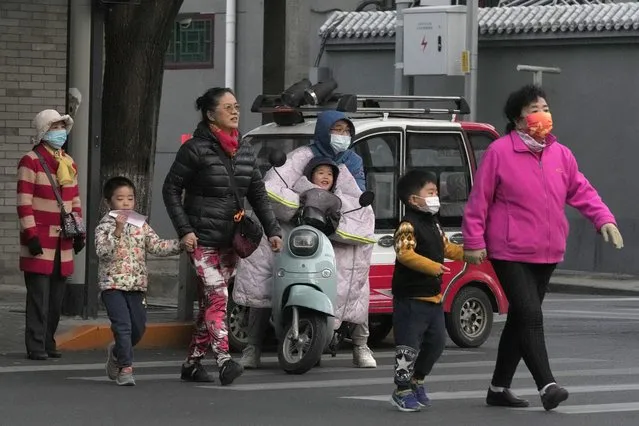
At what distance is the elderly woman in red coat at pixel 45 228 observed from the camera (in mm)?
12117

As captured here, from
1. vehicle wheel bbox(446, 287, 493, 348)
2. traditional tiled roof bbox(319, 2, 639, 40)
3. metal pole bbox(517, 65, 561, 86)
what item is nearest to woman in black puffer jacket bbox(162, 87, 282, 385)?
vehicle wheel bbox(446, 287, 493, 348)

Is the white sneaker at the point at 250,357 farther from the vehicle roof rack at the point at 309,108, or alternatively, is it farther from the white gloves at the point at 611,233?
the white gloves at the point at 611,233

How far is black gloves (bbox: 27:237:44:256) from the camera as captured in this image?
12.0 metres

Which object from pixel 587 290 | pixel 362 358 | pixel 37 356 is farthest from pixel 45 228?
pixel 587 290

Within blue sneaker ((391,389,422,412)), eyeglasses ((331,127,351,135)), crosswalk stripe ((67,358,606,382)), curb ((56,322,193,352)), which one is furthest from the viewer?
curb ((56,322,193,352))

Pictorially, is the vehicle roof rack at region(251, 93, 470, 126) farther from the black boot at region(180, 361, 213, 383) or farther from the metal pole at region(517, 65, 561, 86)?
the metal pole at region(517, 65, 561, 86)

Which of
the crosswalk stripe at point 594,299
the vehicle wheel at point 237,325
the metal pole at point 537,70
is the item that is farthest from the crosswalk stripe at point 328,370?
the metal pole at point 537,70

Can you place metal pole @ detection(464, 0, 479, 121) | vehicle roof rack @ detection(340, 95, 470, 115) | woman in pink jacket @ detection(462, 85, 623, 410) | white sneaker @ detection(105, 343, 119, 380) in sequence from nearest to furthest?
woman in pink jacket @ detection(462, 85, 623, 410) → white sneaker @ detection(105, 343, 119, 380) → vehicle roof rack @ detection(340, 95, 470, 115) → metal pole @ detection(464, 0, 479, 121)

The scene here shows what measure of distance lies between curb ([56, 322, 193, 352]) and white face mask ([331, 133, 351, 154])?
2.17m

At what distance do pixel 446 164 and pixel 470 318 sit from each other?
4.17 feet

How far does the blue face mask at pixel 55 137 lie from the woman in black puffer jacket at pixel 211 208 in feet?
4.99

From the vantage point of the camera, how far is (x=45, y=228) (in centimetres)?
1221

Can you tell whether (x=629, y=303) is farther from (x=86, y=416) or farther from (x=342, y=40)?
(x=86, y=416)

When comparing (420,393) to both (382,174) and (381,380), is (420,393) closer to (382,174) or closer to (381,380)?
(381,380)
